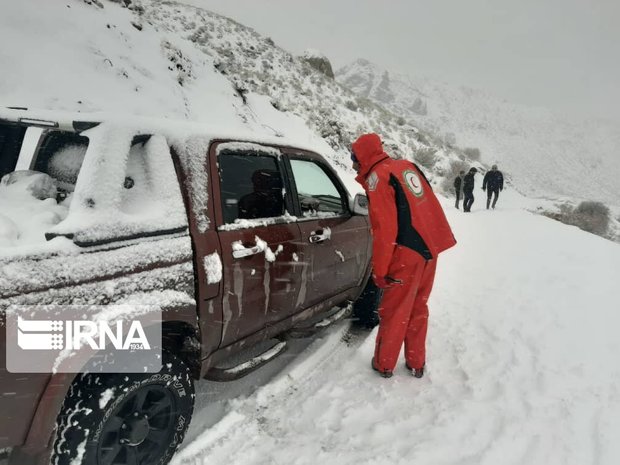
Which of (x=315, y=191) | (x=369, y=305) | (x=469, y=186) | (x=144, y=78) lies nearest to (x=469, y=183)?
(x=469, y=186)

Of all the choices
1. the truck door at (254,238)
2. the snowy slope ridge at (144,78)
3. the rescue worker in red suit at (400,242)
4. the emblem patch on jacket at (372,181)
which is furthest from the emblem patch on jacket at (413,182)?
the snowy slope ridge at (144,78)

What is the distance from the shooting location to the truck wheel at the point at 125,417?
68.0 inches

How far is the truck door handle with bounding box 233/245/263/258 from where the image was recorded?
91.1 inches

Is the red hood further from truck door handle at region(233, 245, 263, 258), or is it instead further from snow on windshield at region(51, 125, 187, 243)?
snow on windshield at region(51, 125, 187, 243)

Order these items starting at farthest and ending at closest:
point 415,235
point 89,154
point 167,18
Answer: point 167,18, point 415,235, point 89,154

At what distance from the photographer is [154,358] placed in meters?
1.98

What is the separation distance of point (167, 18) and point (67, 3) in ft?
53.9

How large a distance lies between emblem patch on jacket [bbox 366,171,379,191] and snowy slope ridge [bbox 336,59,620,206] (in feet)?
134

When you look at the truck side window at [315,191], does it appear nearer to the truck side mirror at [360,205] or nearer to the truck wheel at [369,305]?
the truck side mirror at [360,205]

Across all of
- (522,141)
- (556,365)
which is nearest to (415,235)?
(556,365)

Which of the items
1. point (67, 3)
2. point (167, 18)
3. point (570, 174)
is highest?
point (167, 18)

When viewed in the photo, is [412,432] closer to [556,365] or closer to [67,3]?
[556,365]

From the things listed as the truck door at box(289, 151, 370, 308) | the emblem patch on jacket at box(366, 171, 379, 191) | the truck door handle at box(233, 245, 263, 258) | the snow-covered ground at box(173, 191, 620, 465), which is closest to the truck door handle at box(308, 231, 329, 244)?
the truck door at box(289, 151, 370, 308)

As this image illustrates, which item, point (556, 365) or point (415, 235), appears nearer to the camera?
point (415, 235)
